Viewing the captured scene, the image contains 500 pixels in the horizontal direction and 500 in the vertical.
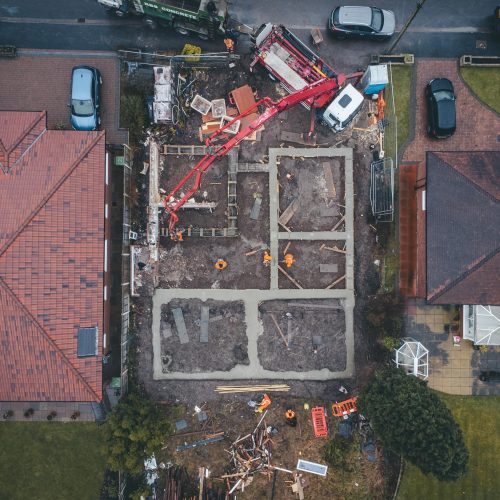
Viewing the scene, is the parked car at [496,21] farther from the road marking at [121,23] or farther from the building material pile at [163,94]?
the building material pile at [163,94]

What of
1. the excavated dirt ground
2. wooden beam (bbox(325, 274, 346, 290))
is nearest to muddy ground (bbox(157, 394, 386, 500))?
the excavated dirt ground

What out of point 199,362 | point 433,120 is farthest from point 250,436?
point 433,120

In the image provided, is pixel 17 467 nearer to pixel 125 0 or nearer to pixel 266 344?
pixel 266 344

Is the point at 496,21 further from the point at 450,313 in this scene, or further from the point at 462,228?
the point at 450,313

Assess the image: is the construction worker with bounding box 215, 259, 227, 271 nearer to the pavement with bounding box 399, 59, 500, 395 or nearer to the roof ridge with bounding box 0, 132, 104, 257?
the roof ridge with bounding box 0, 132, 104, 257

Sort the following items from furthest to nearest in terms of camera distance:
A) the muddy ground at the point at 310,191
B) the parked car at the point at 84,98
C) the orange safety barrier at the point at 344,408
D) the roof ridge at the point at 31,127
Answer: the muddy ground at the point at 310,191 < the orange safety barrier at the point at 344,408 < the parked car at the point at 84,98 < the roof ridge at the point at 31,127

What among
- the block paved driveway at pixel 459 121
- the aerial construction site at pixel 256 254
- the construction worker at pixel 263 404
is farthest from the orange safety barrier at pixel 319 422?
the block paved driveway at pixel 459 121
